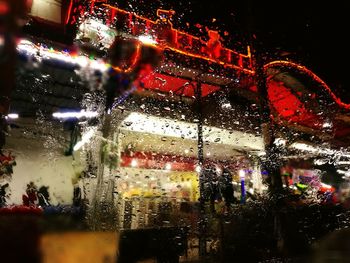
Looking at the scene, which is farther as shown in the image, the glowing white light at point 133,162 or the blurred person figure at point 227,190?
the glowing white light at point 133,162

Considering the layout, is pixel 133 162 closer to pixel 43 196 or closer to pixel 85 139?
pixel 85 139

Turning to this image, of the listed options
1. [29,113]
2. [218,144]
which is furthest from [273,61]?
[29,113]

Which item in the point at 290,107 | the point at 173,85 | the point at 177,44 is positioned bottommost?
the point at 173,85

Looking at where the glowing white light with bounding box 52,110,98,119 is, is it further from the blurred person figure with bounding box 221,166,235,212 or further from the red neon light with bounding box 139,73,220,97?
the blurred person figure with bounding box 221,166,235,212

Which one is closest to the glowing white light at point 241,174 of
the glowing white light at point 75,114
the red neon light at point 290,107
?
the red neon light at point 290,107

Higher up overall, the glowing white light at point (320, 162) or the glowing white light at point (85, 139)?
the glowing white light at point (85, 139)

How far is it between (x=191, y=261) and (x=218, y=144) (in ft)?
18.6

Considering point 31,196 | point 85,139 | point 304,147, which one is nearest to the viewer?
point 31,196

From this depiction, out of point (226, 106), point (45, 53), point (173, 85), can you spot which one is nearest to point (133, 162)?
point (173, 85)

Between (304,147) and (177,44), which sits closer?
(177,44)

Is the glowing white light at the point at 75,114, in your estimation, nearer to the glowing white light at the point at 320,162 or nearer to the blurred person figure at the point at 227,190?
the blurred person figure at the point at 227,190

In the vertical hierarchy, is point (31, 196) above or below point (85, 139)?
below

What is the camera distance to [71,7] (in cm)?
580

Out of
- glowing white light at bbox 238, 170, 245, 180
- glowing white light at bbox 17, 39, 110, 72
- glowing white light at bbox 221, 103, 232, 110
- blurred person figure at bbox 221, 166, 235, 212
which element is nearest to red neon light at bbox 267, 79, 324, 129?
glowing white light at bbox 238, 170, 245, 180
